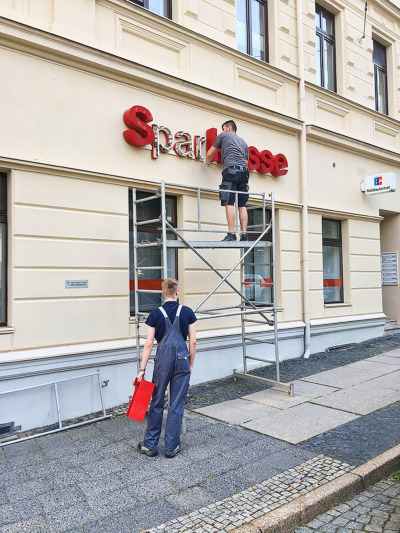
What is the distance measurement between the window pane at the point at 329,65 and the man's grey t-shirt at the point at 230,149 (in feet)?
15.4

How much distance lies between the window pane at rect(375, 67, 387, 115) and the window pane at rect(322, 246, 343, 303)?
428 cm

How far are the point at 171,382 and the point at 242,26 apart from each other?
703 centimetres

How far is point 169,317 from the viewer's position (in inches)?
178

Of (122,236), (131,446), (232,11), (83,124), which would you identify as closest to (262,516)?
(131,446)

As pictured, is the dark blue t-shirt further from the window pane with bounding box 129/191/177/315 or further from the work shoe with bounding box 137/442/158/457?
the window pane with bounding box 129/191/177/315

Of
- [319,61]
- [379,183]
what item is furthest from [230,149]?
[379,183]

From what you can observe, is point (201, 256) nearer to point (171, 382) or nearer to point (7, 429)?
point (171, 382)

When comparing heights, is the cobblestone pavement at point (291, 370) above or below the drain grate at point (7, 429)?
above

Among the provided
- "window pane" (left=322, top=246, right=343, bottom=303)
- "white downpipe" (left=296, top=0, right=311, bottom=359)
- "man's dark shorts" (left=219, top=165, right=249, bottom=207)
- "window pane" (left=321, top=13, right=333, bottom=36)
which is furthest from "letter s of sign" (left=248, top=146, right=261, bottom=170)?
"window pane" (left=321, top=13, right=333, bottom=36)

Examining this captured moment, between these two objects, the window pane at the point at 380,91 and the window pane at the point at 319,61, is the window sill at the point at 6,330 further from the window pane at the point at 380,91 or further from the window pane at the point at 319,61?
the window pane at the point at 380,91

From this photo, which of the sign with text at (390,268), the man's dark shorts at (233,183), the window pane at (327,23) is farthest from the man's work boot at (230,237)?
the sign with text at (390,268)

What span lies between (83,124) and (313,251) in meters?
5.20

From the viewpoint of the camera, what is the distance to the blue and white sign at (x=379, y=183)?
33.0 ft

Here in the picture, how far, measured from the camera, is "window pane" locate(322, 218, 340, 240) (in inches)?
390
